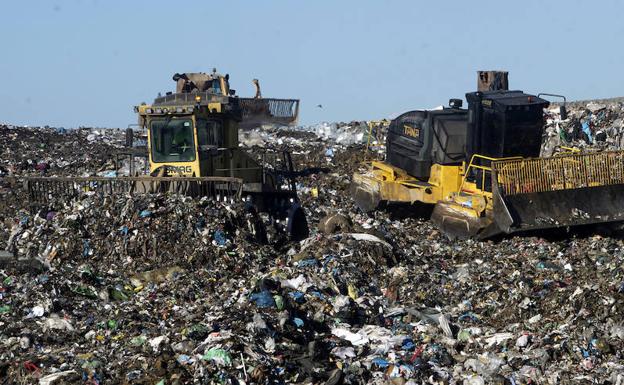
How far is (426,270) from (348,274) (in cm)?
123

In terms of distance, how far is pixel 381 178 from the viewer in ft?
52.5

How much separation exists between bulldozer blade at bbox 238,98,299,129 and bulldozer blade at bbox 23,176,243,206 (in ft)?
47.3

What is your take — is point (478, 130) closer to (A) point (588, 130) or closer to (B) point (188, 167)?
(B) point (188, 167)

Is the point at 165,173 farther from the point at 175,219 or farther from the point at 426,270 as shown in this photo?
the point at 426,270

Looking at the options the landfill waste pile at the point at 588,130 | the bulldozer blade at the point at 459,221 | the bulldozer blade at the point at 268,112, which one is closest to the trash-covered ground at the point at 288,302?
the bulldozer blade at the point at 459,221

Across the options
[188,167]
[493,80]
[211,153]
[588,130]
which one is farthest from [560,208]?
[588,130]

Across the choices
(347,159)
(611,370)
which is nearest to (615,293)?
(611,370)

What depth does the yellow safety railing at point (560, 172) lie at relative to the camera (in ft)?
41.9

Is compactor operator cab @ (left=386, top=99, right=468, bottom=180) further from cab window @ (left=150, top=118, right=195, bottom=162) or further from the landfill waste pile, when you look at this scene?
the landfill waste pile

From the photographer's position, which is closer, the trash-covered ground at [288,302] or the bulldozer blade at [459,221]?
the trash-covered ground at [288,302]

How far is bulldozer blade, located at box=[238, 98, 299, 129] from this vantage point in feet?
89.5

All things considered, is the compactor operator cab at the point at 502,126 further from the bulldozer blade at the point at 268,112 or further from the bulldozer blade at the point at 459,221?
the bulldozer blade at the point at 268,112

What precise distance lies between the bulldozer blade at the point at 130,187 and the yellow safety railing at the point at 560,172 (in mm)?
3585

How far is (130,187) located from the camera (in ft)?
40.1
